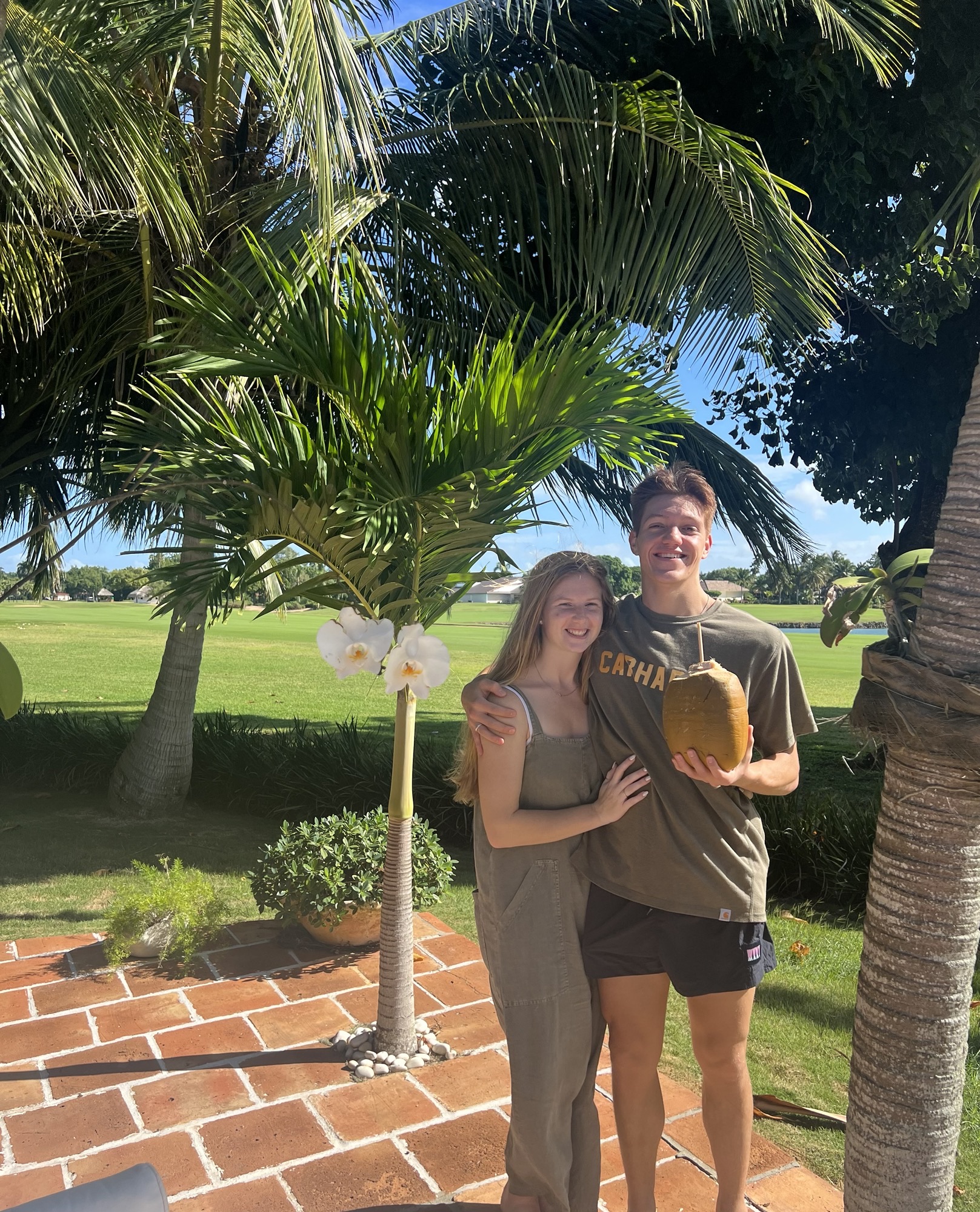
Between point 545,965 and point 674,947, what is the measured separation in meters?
0.30

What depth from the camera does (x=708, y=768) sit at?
185cm

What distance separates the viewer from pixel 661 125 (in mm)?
5754

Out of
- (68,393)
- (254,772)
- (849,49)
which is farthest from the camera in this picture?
(254,772)

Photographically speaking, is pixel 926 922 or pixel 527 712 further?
pixel 527 712

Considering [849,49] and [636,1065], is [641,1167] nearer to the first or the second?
[636,1065]

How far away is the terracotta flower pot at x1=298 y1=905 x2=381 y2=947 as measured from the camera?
434 cm

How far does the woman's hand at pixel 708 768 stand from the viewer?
1832mm

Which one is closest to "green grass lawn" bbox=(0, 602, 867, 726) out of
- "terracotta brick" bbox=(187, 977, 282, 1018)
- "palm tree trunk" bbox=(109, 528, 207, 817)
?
A: "palm tree trunk" bbox=(109, 528, 207, 817)

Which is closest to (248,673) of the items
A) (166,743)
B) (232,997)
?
(166,743)

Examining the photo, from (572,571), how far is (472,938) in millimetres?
3370

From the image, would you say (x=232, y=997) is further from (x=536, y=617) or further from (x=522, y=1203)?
(x=536, y=617)

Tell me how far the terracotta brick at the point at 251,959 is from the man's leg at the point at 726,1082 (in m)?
2.56

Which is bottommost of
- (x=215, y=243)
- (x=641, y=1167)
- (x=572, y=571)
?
(x=641, y=1167)

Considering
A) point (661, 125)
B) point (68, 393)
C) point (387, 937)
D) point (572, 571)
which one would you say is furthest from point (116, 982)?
point (661, 125)
